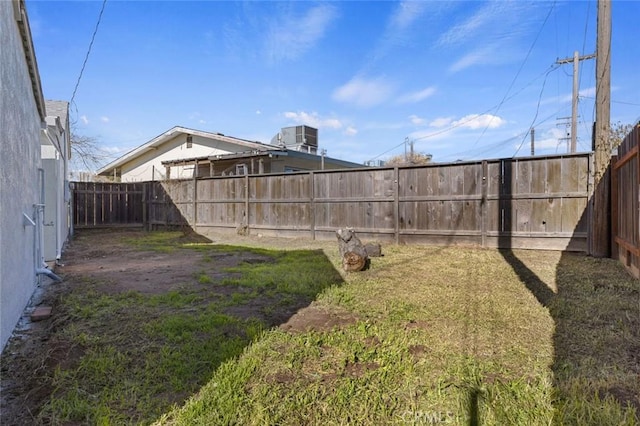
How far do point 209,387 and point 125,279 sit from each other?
3.36 meters

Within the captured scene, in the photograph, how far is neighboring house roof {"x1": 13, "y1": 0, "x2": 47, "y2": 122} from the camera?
3.30 meters

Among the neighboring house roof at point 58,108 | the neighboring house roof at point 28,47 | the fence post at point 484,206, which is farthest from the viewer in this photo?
the neighboring house roof at point 58,108

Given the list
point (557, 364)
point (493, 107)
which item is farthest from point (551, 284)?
point (493, 107)

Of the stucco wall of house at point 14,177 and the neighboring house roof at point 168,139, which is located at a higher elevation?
the neighboring house roof at point 168,139

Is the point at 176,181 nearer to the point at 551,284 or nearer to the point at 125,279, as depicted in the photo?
the point at 125,279

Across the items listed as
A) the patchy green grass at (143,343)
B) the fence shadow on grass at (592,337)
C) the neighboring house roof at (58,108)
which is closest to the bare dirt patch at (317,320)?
the patchy green grass at (143,343)

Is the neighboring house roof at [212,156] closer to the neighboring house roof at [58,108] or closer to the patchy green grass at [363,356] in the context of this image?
the neighboring house roof at [58,108]

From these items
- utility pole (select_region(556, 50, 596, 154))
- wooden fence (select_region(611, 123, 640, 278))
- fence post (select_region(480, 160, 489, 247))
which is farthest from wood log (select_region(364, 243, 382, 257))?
utility pole (select_region(556, 50, 596, 154))

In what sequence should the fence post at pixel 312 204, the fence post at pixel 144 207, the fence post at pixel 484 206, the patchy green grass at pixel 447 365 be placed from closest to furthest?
the patchy green grass at pixel 447 365 < the fence post at pixel 484 206 < the fence post at pixel 312 204 < the fence post at pixel 144 207

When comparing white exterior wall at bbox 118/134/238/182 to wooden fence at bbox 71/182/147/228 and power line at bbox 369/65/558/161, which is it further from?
power line at bbox 369/65/558/161

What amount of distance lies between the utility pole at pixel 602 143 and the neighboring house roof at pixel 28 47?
7.69 m

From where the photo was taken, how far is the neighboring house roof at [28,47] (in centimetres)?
330

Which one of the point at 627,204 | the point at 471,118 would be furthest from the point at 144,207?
the point at 471,118

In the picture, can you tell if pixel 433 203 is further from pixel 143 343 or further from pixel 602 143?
pixel 143 343
